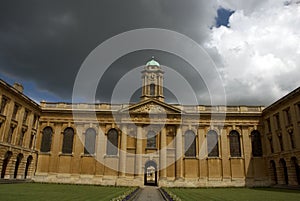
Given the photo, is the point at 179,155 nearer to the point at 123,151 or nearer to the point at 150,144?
the point at 150,144

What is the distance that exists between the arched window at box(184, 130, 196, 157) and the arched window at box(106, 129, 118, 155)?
1130cm

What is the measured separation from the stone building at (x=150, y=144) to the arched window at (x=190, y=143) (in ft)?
0.26

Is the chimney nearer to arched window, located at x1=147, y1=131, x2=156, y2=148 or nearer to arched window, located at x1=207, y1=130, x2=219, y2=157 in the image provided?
arched window, located at x1=147, y1=131, x2=156, y2=148

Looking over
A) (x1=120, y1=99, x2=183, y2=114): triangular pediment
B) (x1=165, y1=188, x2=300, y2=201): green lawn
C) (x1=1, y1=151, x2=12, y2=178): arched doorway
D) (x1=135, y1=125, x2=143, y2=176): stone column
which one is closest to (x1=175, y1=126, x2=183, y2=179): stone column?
(x1=120, y1=99, x2=183, y2=114): triangular pediment

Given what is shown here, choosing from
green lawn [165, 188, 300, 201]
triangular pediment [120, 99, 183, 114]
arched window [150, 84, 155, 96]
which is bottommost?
green lawn [165, 188, 300, 201]

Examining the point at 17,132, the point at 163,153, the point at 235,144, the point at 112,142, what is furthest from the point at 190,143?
the point at 17,132

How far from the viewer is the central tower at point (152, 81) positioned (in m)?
47.1

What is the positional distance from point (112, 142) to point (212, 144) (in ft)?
53.4

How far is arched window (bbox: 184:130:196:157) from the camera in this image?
40688 millimetres

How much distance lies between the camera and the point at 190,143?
41.1 m

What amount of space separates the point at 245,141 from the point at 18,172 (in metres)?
34.6

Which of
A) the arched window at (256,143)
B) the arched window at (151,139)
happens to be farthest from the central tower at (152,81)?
the arched window at (256,143)

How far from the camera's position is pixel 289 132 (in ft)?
109

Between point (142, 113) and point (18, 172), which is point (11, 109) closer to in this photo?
point (18, 172)
